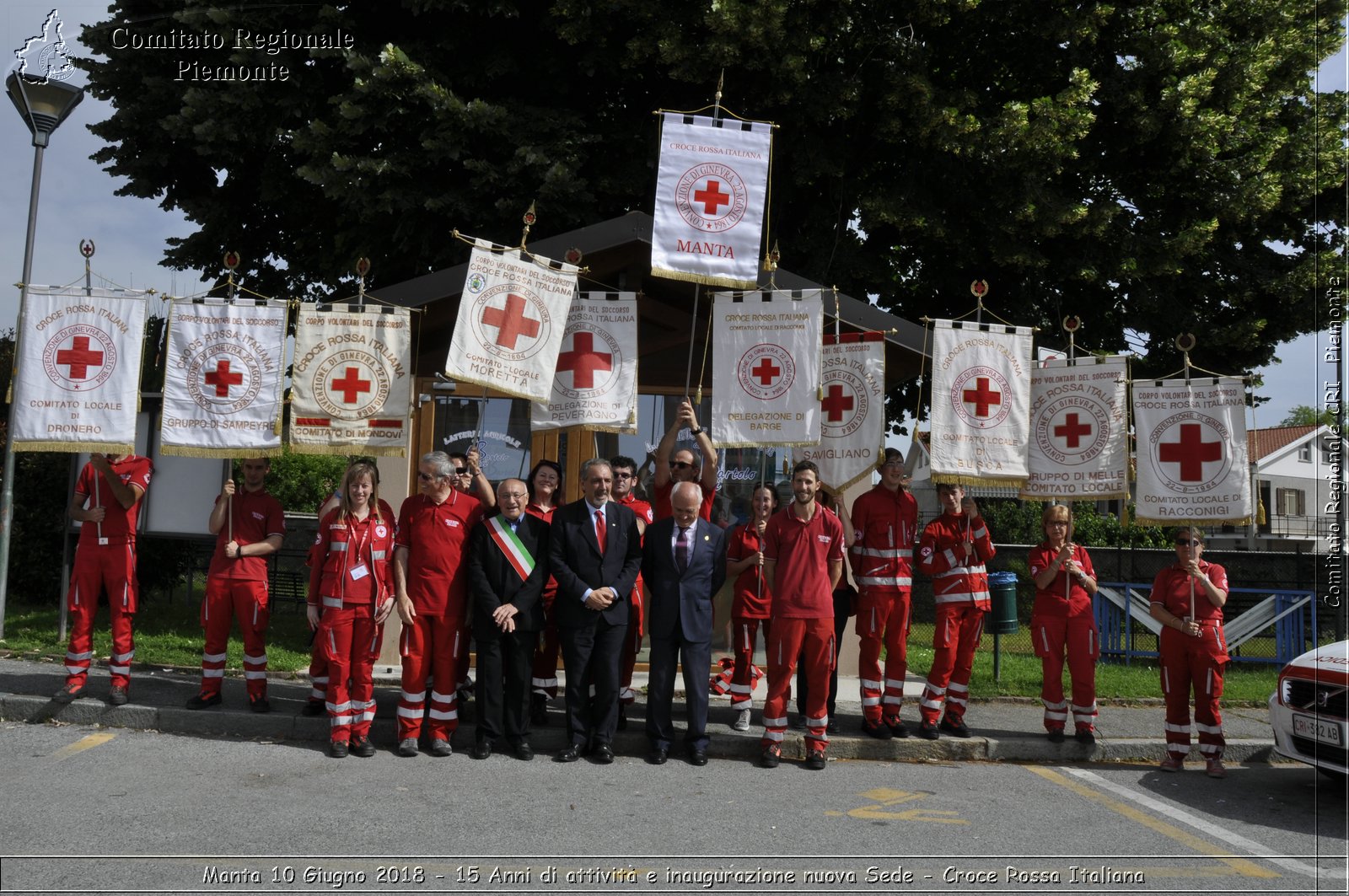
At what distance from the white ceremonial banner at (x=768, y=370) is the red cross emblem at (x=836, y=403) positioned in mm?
297

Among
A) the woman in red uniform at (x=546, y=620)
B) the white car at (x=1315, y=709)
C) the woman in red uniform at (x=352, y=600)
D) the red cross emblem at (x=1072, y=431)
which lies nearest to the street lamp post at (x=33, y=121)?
the woman in red uniform at (x=352, y=600)

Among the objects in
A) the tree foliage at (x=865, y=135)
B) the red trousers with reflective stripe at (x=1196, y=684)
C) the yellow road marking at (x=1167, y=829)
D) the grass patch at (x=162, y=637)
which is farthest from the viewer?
the tree foliage at (x=865, y=135)

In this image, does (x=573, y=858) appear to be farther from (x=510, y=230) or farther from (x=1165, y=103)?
(x=1165, y=103)

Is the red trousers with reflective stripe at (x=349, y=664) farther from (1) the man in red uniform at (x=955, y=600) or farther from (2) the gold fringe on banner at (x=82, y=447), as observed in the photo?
(1) the man in red uniform at (x=955, y=600)

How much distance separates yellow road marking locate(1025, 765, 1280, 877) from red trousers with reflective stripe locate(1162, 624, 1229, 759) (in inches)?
39.0

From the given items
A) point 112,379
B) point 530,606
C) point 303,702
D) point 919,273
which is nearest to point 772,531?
point 530,606

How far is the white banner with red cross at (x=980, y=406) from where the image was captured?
26.4 feet

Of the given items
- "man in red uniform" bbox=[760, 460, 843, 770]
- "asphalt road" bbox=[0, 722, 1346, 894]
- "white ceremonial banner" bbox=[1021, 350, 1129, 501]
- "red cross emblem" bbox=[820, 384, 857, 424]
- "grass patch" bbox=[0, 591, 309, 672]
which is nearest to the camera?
"asphalt road" bbox=[0, 722, 1346, 894]

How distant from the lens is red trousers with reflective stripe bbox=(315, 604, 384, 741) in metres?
6.91

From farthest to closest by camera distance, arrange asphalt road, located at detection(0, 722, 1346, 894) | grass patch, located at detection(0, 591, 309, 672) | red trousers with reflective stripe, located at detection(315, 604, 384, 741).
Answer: grass patch, located at detection(0, 591, 309, 672) → red trousers with reflective stripe, located at detection(315, 604, 384, 741) → asphalt road, located at detection(0, 722, 1346, 894)

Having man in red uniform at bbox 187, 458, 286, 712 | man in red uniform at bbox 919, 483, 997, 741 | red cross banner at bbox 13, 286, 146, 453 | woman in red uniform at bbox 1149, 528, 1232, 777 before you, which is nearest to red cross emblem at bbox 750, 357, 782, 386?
man in red uniform at bbox 919, 483, 997, 741

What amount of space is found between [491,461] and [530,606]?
3.32m

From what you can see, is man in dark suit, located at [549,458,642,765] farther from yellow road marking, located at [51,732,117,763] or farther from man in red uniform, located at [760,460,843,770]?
yellow road marking, located at [51,732,117,763]

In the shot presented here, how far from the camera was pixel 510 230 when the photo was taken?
12.8m
